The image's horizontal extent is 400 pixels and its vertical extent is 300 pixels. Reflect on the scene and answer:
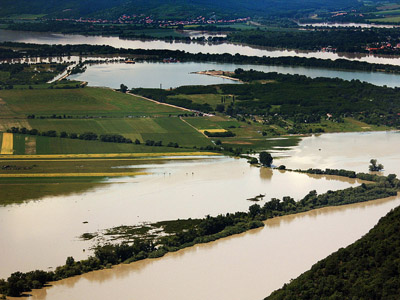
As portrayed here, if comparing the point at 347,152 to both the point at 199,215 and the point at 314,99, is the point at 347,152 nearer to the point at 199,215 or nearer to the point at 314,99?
the point at 199,215

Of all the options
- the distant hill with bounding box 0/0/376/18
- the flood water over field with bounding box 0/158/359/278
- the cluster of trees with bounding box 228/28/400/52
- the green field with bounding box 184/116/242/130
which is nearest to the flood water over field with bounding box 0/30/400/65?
the cluster of trees with bounding box 228/28/400/52

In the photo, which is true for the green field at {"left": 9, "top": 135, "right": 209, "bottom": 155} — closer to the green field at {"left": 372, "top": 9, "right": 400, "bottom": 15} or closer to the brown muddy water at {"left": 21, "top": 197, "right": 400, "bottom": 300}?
the brown muddy water at {"left": 21, "top": 197, "right": 400, "bottom": 300}

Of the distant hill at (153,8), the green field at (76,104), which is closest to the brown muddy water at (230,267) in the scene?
the green field at (76,104)

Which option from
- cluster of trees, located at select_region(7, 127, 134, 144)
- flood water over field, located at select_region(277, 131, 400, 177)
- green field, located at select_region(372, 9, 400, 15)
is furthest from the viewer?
green field, located at select_region(372, 9, 400, 15)

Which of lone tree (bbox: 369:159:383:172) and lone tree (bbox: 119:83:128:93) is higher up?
lone tree (bbox: 119:83:128:93)

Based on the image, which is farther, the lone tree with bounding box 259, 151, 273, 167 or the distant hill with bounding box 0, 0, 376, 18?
the distant hill with bounding box 0, 0, 376, 18

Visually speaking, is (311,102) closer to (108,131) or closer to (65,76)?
(108,131)
